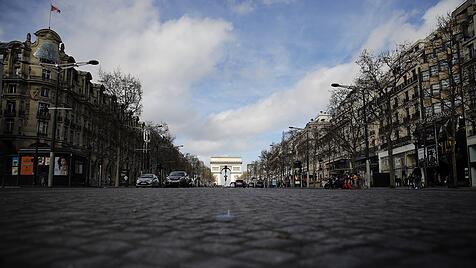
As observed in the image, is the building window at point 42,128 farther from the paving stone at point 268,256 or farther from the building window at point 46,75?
the paving stone at point 268,256

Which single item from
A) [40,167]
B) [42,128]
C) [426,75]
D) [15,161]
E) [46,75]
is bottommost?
[40,167]

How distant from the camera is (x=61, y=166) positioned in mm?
46000

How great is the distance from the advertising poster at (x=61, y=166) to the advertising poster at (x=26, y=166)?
8.45 feet

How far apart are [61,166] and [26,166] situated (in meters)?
3.64

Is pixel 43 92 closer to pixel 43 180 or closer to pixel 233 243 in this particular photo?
pixel 43 180

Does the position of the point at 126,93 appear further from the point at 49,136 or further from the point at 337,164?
the point at 337,164

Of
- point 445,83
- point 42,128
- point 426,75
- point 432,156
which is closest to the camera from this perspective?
point 432,156

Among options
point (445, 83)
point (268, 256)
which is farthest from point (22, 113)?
point (268, 256)

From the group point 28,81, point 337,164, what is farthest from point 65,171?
point 337,164

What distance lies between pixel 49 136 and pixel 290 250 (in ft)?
199

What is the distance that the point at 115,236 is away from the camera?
4027mm

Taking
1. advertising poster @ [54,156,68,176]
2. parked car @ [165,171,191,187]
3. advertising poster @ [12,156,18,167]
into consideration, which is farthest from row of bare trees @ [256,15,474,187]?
A: advertising poster @ [12,156,18,167]

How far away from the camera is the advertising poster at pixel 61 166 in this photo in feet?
149

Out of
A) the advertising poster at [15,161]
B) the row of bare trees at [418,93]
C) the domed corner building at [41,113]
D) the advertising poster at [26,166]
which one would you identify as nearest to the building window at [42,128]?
the domed corner building at [41,113]
